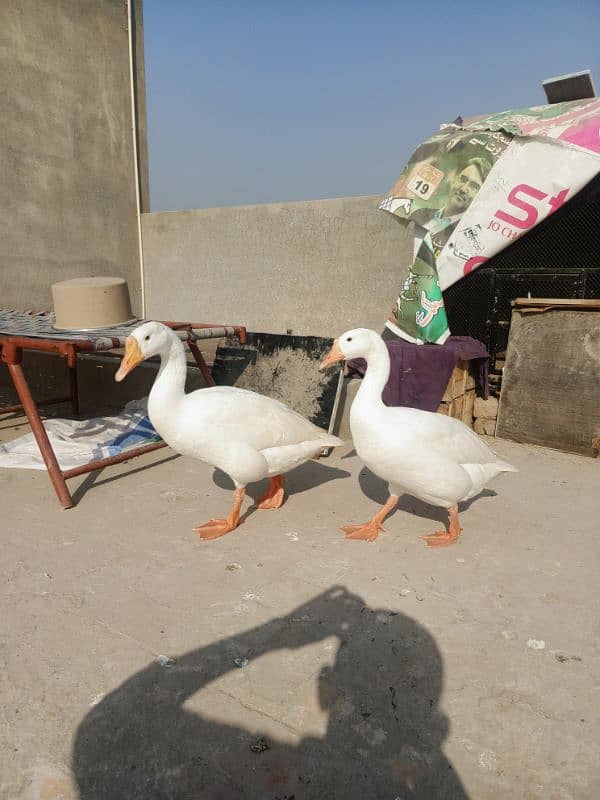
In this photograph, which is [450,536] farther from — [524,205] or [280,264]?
[280,264]

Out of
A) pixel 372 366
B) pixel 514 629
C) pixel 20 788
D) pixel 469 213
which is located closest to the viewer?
pixel 20 788

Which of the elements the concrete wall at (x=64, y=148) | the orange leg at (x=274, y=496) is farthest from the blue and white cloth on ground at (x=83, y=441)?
the concrete wall at (x=64, y=148)

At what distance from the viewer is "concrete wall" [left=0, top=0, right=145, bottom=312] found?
765 cm

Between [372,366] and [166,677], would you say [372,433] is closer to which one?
[372,366]

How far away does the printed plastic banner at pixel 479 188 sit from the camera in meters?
4.94

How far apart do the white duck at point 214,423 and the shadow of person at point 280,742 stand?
127cm

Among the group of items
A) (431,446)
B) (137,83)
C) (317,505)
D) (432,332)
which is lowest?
(317,505)

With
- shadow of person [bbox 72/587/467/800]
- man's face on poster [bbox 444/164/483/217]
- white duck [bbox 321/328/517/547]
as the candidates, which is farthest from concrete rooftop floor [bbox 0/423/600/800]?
man's face on poster [bbox 444/164/483/217]

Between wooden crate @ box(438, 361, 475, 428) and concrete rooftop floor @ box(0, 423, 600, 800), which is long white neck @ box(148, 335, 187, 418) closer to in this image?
concrete rooftop floor @ box(0, 423, 600, 800)

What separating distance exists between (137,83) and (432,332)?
759 cm

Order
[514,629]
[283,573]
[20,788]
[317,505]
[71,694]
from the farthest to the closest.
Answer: [317,505]
[283,573]
[514,629]
[71,694]
[20,788]

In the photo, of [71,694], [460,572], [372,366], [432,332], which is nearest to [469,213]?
[432,332]

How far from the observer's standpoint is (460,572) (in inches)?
120

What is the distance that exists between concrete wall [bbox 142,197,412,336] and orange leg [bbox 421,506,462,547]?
3834mm
